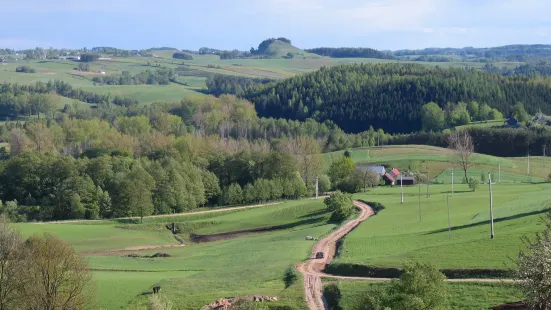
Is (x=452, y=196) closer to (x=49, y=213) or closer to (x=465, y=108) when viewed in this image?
(x=49, y=213)

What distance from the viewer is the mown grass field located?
149 feet

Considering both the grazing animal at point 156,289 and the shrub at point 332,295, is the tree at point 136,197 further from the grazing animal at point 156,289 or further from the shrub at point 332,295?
the shrub at point 332,295

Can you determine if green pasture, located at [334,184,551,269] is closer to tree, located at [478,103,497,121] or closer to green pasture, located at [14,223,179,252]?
green pasture, located at [14,223,179,252]

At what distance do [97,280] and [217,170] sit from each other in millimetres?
61729

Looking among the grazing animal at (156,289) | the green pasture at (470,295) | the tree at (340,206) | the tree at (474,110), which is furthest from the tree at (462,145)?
the grazing animal at (156,289)

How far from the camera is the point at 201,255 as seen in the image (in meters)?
64.4

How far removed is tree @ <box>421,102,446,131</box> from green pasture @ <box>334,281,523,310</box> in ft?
420

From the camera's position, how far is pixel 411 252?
166 feet

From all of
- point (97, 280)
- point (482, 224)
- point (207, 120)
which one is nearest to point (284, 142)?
point (207, 120)

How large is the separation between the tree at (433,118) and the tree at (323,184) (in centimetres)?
6866

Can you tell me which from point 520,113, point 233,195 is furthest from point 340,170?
point 520,113

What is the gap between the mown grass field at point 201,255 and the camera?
149 ft

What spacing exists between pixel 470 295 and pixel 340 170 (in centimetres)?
6782

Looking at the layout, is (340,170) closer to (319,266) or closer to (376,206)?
(376,206)
